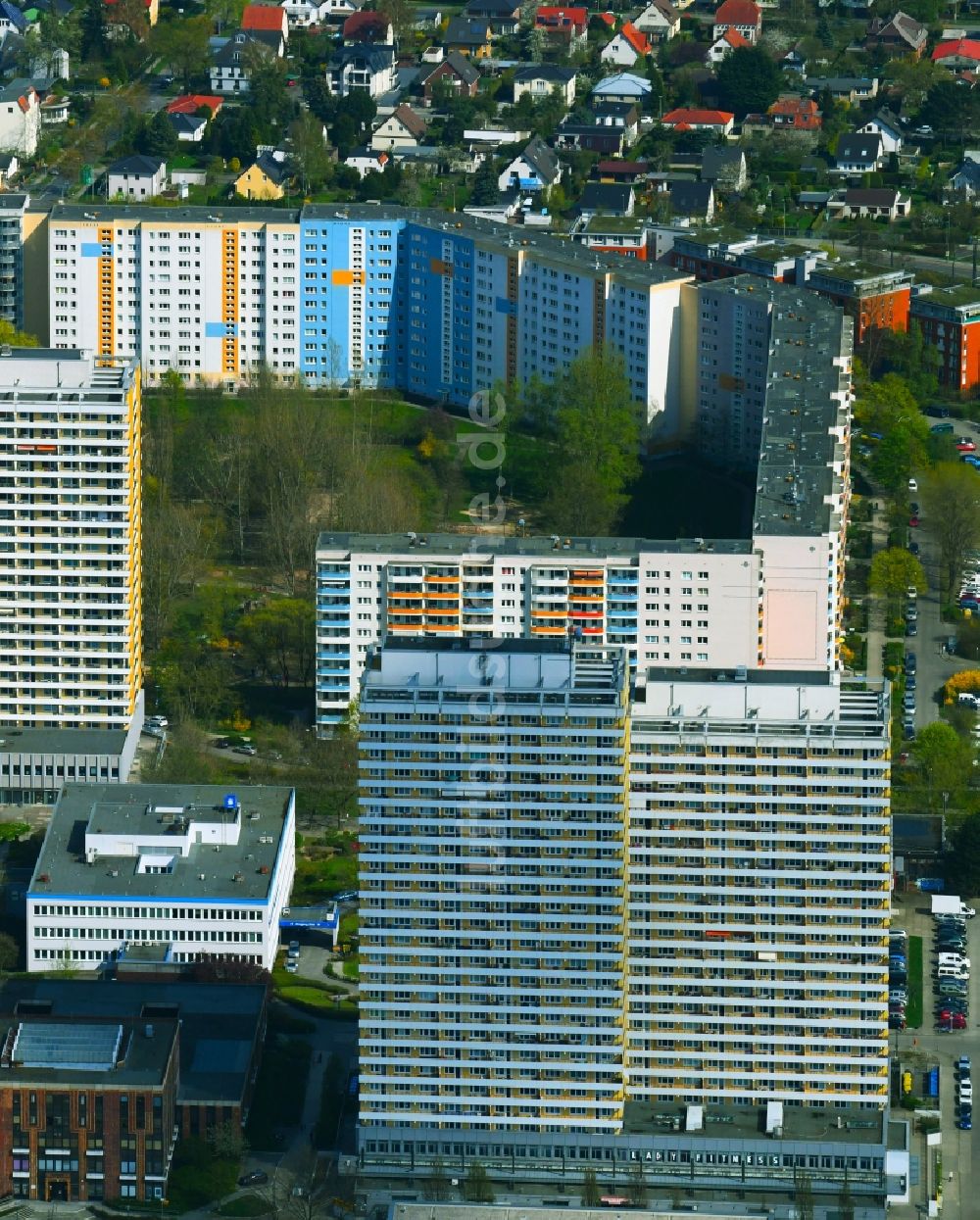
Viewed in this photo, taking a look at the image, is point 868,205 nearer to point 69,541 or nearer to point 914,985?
point 69,541

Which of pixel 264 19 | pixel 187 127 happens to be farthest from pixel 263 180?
pixel 264 19

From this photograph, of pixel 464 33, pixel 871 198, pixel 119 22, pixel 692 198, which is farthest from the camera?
pixel 464 33

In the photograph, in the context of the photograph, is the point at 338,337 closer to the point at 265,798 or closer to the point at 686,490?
the point at 686,490

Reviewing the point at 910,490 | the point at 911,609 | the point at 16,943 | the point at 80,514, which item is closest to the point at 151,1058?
the point at 16,943

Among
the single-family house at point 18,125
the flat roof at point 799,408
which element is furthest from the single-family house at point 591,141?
the flat roof at point 799,408

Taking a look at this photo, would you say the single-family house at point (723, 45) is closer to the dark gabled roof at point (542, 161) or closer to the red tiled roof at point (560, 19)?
the red tiled roof at point (560, 19)

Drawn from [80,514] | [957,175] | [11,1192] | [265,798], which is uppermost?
[957,175]
